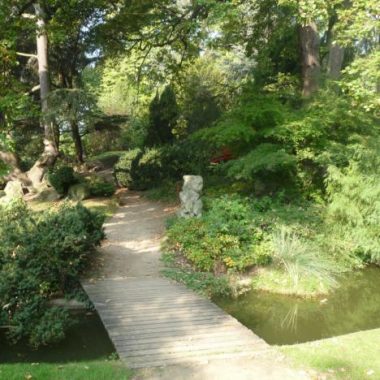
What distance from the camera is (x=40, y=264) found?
7.61 meters

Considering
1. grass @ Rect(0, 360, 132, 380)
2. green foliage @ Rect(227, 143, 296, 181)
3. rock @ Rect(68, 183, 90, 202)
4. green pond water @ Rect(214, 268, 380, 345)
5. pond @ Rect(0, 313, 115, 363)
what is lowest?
green pond water @ Rect(214, 268, 380, 345)

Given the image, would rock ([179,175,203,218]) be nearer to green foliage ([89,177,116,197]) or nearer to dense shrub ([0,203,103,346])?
dense shrub ([0,203,103,346])

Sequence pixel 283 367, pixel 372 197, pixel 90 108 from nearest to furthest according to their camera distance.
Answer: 1. pixel 283 367
2. pixel 372 197
3. pixel 90 108

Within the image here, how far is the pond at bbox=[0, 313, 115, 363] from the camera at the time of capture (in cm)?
608

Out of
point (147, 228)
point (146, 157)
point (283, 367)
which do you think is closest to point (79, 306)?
point (283, 367)

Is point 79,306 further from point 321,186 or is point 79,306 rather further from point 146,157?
point 146,157

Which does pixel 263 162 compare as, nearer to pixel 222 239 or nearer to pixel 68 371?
pixel 222 239

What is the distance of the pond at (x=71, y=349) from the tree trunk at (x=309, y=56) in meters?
11.1

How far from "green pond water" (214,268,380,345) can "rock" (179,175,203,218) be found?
10.6 feet

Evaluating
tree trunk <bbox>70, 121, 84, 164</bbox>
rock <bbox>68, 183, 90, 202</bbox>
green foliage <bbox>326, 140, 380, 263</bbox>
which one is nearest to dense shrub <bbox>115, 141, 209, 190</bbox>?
rock <bbox>68, 183, 90, 202</bbox>

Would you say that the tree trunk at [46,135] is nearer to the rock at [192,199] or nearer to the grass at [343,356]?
the rock at [192,199]

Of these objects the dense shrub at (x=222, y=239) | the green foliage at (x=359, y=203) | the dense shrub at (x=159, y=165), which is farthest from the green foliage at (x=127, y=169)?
the green foliage at (x=359, y=203)

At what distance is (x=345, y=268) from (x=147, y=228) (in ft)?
18.0

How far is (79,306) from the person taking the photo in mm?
7707
